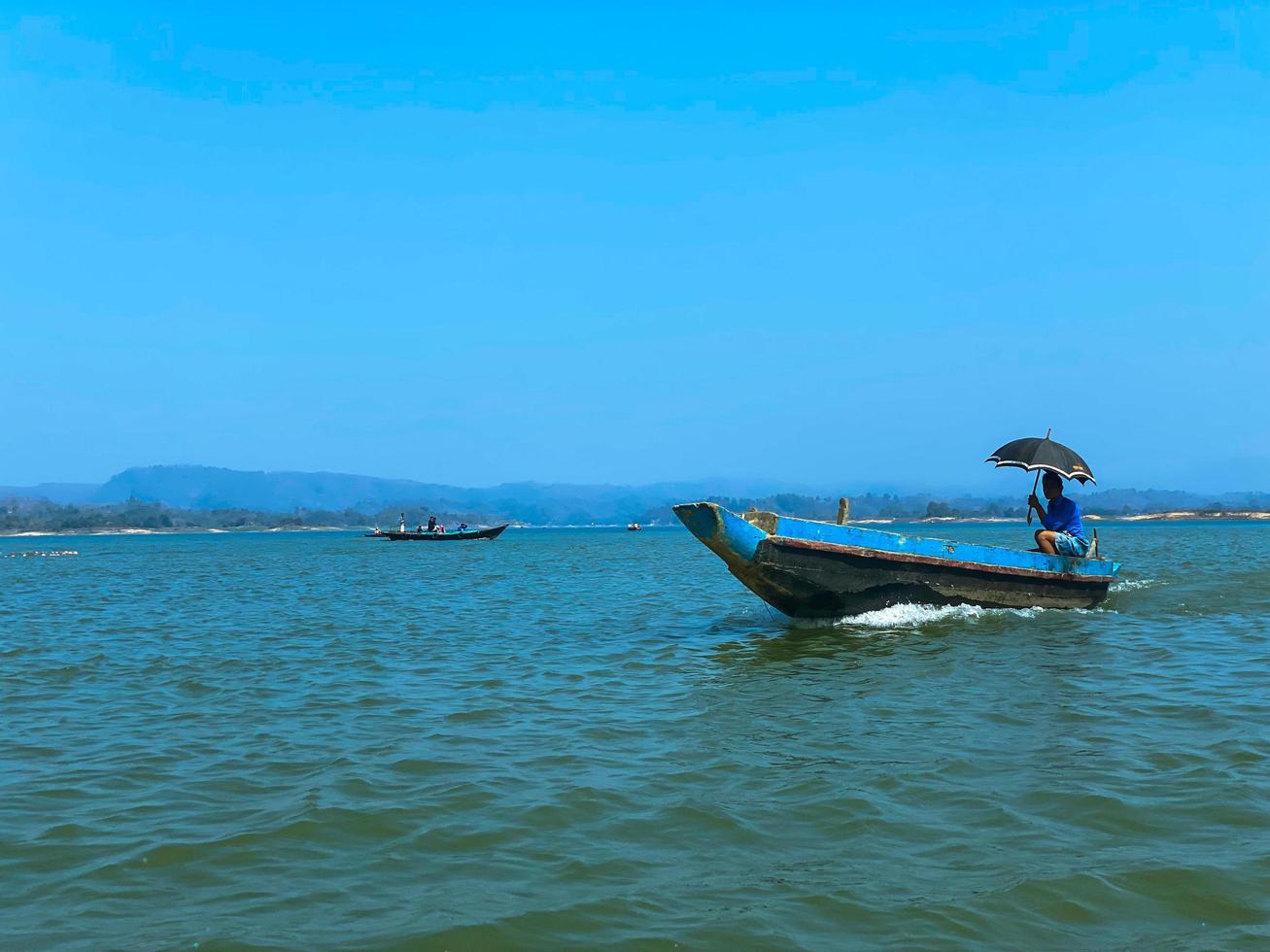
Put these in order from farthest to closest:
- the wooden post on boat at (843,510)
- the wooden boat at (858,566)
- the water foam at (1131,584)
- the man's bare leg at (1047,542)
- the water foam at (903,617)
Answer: the water foam at (1131,584) < the man's bare leg at (1047,542) < the wooden post on boat at (843,510) < the water foam at (903,617) < the wooden boat at (858,566)

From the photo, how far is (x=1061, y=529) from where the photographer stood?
19.4 metres

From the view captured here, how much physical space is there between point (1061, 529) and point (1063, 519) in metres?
0.23

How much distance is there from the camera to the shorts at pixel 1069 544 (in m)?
19.1

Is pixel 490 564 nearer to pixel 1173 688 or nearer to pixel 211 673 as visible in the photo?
pixel 211 673

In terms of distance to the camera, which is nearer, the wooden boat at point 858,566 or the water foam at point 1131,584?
→ the wooden boat at point 858,566

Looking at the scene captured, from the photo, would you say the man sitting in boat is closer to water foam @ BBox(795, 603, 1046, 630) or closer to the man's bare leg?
the man's bare leg

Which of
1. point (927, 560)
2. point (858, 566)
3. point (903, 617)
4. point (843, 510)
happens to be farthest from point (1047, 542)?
point (858, 566)

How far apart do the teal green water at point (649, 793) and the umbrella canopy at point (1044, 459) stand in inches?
121

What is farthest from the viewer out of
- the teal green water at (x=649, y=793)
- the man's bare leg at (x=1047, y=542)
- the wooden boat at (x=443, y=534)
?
the wooden boat at (x=443, y=534)

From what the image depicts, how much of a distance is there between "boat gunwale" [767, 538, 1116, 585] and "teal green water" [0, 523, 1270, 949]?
51.7 inches

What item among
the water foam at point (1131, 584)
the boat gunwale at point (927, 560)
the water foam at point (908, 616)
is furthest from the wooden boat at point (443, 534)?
the water foam at point (908, 616)

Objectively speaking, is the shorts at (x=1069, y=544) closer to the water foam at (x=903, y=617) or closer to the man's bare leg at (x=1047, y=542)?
the man's bare leg at (x=1047, y=542)

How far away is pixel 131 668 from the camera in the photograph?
47.7 feet

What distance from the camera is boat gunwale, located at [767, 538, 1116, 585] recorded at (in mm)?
16672
